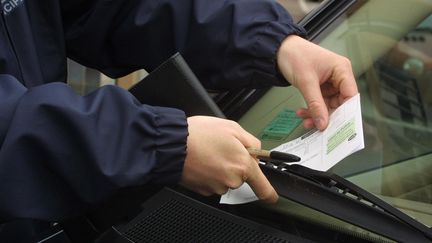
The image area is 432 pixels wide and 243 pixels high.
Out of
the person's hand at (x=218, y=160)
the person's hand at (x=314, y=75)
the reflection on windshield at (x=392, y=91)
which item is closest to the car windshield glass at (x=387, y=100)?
the reflection on windshield at (x=392, y=91)

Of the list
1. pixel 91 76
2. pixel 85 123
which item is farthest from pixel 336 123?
pixel 91 76

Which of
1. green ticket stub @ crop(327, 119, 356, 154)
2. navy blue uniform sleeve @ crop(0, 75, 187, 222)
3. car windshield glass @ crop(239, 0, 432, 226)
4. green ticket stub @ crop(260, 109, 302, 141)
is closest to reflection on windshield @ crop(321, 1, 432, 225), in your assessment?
car windshield glass @ crop(239, 0, 432, 226)

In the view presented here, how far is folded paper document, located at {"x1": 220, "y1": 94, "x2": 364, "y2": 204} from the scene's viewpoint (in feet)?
3.22

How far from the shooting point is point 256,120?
1.49 meters

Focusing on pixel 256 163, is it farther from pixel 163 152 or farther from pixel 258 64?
pixel 258 64

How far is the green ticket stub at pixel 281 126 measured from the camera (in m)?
1.36

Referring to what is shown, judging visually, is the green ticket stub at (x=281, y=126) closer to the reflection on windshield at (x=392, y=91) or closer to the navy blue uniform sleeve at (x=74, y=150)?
the reflection on windshield at (x=392, y=91)

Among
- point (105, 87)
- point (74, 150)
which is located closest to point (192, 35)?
point (105, 87)

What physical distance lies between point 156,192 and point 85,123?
262 mm

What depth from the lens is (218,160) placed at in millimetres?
905

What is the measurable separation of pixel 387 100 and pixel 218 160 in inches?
34.6

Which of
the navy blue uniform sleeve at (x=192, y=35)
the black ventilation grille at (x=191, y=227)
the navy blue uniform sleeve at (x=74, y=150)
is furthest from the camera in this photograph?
the navy blue uniform sleeve at (x=192, y=35)

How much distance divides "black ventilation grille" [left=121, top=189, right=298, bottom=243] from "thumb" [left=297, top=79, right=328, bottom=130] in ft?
0.87

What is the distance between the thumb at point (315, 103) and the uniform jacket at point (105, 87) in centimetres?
11
